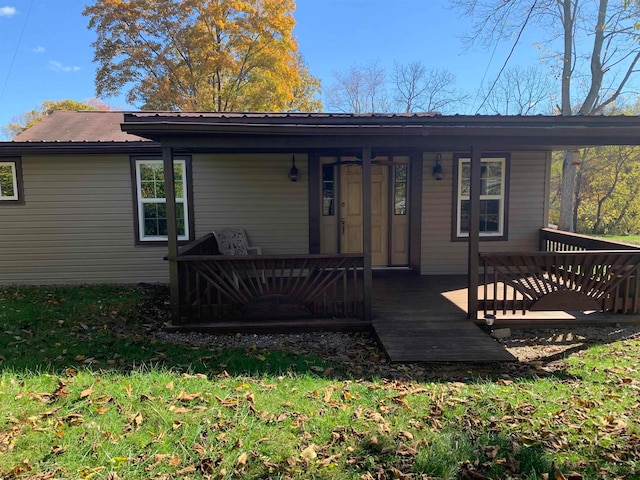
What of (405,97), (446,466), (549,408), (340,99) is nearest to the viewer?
(446,466)

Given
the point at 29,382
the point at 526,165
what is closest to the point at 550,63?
the point at 526,165

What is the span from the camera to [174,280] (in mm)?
5281

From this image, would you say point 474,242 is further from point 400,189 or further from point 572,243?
point 400,189

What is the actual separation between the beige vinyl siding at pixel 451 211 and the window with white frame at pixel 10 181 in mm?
7262

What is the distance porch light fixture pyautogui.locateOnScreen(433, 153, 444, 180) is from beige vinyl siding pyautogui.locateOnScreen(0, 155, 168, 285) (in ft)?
16.9

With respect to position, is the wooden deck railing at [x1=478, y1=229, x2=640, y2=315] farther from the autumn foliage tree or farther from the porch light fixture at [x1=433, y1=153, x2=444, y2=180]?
the autumn foliage tree

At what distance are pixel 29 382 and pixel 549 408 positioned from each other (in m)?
4.10

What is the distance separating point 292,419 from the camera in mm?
3010

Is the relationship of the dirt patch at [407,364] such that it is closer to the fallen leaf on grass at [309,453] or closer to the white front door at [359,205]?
the fallen leaf on grass at [309,453]

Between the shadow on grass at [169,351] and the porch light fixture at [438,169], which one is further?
the porch light fixture at [438,169]

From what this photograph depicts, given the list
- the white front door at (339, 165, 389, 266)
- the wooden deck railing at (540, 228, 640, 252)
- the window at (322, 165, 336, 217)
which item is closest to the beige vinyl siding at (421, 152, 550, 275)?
the wooden deck railing at (540, 228, 640, 252)

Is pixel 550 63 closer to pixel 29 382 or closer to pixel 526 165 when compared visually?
pixel 526 165

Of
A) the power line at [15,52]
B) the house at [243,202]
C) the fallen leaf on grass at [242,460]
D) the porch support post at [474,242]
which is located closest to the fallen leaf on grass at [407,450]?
the fallen leaf on grass at [242,460]

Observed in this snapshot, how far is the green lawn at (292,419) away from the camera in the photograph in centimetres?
249
